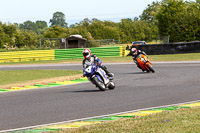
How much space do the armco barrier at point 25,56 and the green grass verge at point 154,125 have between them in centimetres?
3252

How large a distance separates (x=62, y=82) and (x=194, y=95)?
8.03 metres

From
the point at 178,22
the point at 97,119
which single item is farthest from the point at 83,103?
the point at 178,22

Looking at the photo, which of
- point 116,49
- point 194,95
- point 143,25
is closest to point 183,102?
point 194,95

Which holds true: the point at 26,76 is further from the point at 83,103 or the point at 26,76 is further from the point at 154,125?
the point at 154,125

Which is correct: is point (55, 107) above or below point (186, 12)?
below

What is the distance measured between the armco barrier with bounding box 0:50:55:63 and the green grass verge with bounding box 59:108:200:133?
3252cm

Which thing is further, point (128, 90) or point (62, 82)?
point (62, 82)

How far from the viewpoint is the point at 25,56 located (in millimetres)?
39781

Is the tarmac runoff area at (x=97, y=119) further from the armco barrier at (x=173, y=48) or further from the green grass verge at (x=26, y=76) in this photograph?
the armco barrier at (x=173, y=48)

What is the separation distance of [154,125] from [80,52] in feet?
108

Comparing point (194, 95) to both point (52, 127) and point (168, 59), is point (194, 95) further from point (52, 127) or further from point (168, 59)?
point (168, 59)

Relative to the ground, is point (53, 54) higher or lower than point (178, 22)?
lower

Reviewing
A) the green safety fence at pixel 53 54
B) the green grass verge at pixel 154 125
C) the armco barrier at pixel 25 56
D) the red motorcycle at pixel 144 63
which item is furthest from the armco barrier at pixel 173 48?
the green grass verge at pixel 154 125

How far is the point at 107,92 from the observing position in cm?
1298
